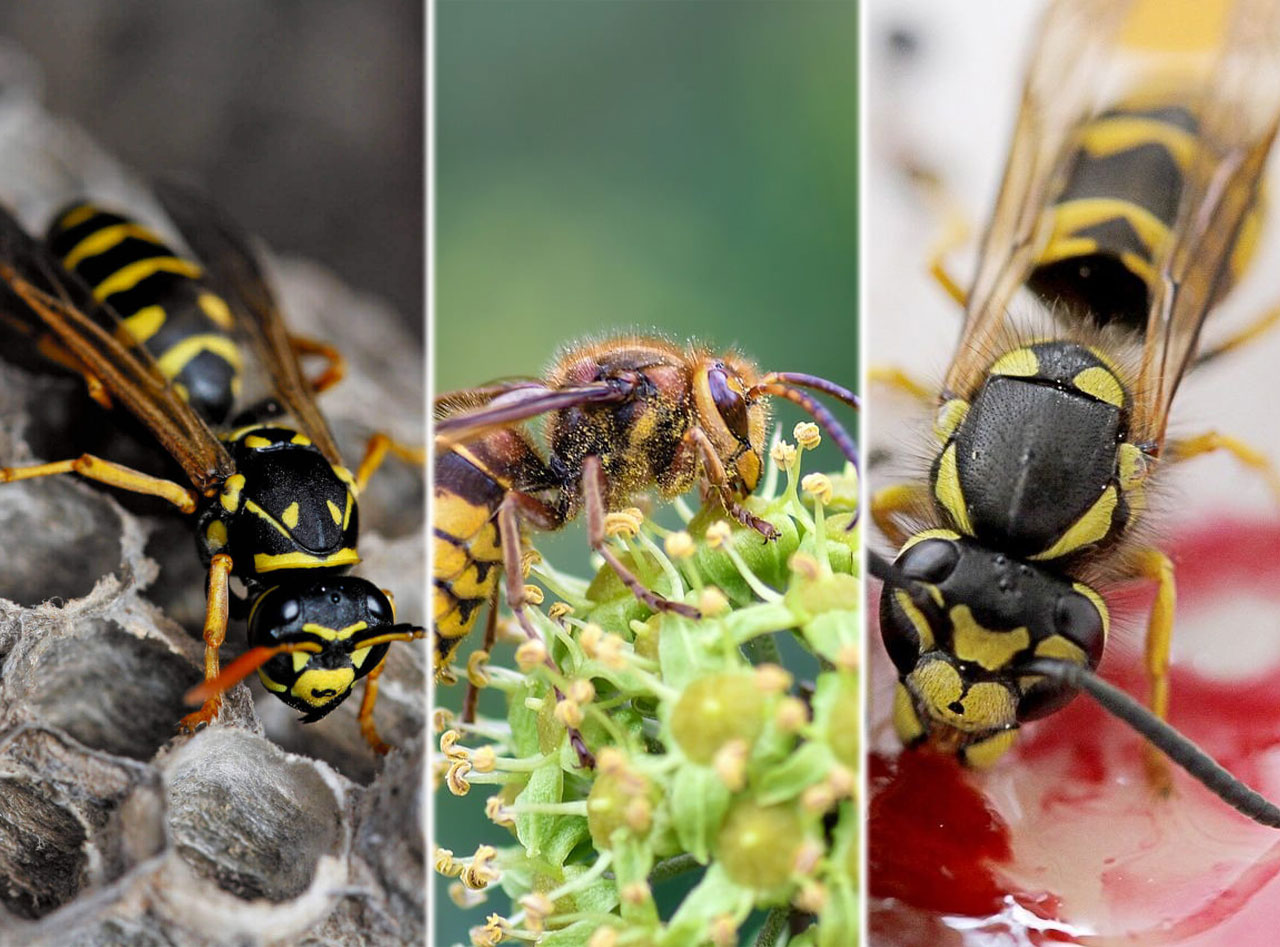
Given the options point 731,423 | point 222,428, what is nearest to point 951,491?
point 731,423

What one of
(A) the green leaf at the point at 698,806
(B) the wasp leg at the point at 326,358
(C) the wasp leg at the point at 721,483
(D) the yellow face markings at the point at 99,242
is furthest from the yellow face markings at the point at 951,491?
(D) the yellow face markings at the point at 99,242

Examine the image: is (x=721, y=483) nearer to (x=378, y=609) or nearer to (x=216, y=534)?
(x=378, y=609)

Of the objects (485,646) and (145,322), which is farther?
(145,322)

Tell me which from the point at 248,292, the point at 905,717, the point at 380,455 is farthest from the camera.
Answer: the point at 248,292

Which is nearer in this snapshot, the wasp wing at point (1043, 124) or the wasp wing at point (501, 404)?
the wasp wing at point (501, 404)

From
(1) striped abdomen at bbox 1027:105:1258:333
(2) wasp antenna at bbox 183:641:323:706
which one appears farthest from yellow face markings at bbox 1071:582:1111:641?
(2) wasp antenna at bbox 183:641:323:706

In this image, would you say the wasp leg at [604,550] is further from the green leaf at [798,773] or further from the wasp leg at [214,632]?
the wasp leg at [214,632]
